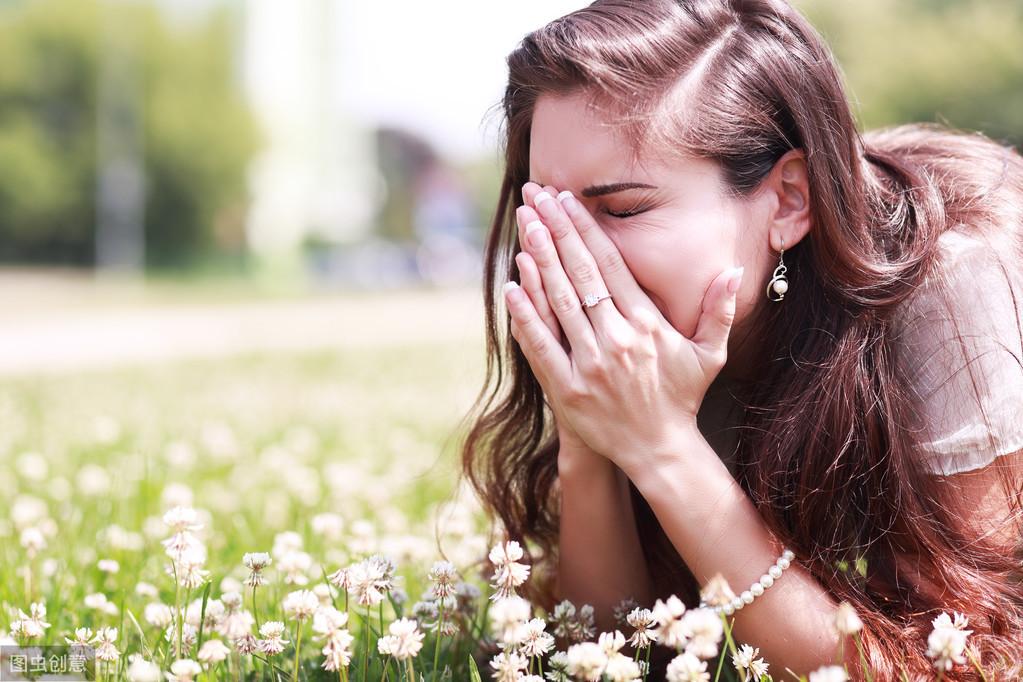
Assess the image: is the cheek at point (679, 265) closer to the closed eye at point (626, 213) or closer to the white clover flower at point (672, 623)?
the closed eye at point (626, 213)

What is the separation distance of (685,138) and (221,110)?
38200mm

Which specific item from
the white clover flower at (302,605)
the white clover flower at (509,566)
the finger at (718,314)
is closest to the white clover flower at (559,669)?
the white clover flower at (509,566)

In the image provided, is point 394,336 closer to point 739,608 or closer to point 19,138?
point 739,608

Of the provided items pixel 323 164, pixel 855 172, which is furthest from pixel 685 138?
pixel 323 164

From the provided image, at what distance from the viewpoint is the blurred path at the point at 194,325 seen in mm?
10920

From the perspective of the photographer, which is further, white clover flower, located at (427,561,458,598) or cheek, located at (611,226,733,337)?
cheek, located at (611,226,733,337)

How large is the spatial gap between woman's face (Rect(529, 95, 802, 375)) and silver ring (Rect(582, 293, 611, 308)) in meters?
0.10

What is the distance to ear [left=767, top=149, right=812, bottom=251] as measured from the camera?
7.56 ft

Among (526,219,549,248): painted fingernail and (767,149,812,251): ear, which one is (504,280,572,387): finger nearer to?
(526,219,549,248): painted fingernail

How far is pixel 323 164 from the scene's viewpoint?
2552 centimetres

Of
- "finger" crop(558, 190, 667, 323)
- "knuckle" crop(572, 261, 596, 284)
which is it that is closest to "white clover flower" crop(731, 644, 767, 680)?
"finger" crop(558, 190, 667, 323)

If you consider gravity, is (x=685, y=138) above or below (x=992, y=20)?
below

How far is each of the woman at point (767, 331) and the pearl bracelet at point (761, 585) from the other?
0.6 inches

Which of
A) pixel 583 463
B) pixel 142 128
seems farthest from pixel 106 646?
pixel 142 128
